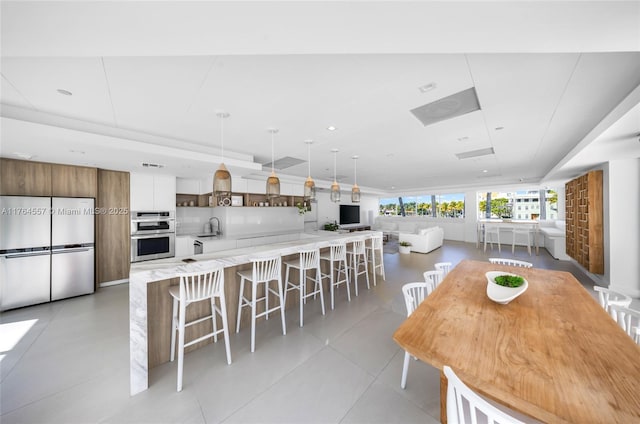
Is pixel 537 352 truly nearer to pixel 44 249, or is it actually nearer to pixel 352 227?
pixel 44 249

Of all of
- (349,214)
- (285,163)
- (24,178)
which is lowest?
(349,214)

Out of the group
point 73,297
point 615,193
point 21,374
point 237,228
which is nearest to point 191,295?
point 21,374

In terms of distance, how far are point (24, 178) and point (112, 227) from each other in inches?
50.1

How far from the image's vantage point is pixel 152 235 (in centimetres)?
439

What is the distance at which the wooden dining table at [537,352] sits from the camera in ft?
2.75

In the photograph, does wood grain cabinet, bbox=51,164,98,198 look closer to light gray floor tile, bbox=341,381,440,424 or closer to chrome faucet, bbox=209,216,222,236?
chrome faucet, bbox=209,216,222,236

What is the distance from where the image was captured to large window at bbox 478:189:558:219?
8.47 metres

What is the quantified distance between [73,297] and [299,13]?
531 centimetres

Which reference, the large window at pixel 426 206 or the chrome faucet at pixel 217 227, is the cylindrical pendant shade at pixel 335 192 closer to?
the chrome faucet at pixel 217 227

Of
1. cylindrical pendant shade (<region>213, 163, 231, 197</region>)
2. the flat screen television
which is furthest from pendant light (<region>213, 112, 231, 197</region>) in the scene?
the flat screen television

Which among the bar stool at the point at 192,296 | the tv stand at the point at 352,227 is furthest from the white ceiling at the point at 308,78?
the tv stand at the point at 352,227

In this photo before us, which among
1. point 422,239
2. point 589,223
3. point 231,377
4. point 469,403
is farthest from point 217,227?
point 589,223

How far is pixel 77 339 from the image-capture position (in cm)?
248

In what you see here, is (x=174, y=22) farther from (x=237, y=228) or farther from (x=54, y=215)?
(x=237, y=228)
